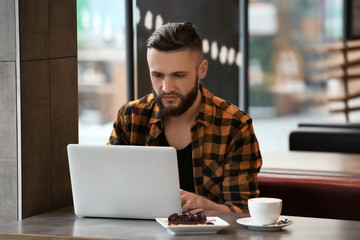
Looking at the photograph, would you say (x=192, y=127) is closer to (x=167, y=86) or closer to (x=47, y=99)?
(x=167, y=86)

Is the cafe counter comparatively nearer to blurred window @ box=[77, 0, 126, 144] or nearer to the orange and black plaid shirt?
the orange and black plaid shirt

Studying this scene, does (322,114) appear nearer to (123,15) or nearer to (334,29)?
(334,29)

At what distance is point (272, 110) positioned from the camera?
6.98 m

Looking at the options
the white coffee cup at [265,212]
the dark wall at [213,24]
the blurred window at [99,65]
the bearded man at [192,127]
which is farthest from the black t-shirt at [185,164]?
the dark wall at [213,24]

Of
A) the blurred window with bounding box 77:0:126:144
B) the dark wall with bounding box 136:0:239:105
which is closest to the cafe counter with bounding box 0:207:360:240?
the blurred window with bounding box 77:0:126:144

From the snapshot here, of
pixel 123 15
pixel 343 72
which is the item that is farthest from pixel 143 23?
pixel 343 72

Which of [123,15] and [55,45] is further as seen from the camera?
[123,15]

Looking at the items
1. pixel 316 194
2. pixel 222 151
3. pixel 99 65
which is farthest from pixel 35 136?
pixel 99 65

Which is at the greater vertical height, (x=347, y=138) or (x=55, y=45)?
(x=55, y=45)

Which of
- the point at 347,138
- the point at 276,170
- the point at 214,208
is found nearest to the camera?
the point at 214,208

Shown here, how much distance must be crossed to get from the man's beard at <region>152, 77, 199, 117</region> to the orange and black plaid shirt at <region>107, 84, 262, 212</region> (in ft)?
0.18

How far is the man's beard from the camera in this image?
2.55m

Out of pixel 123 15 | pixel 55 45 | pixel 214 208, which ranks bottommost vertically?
pixel 214 208

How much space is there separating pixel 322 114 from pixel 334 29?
36.3 inches
